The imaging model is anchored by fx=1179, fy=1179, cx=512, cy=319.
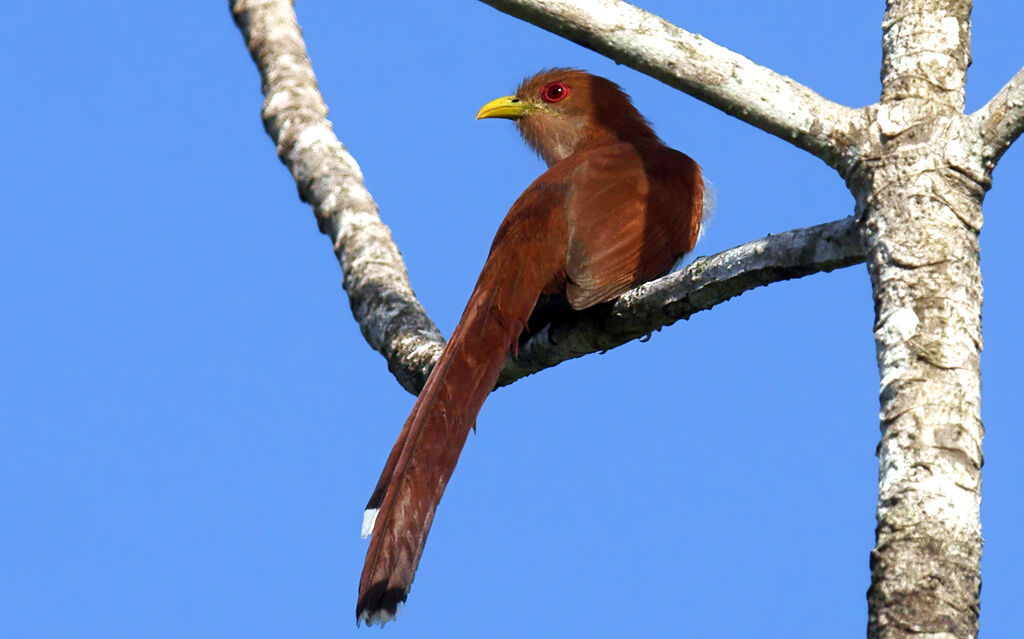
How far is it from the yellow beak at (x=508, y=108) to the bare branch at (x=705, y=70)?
3.61 meters

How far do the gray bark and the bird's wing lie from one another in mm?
375

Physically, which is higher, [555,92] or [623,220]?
[555,92]

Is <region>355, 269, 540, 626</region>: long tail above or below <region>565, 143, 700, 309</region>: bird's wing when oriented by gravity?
below

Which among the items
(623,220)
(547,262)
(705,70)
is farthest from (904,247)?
(623,220)

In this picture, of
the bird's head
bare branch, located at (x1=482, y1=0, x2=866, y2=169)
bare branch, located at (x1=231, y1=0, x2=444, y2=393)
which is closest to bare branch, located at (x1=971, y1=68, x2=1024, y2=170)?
bare branch, located at (x1=482, y1=0, x2=866, y2=169)

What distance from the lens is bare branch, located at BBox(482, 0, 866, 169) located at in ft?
10.00

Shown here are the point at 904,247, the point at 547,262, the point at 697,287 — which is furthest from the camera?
the point at 547,262

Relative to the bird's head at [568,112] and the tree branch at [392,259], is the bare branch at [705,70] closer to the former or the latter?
the tree branch at [392,259]

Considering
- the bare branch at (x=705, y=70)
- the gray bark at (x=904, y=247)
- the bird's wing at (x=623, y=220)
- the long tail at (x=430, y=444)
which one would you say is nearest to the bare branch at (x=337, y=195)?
the long tail at (x=430, y=444)

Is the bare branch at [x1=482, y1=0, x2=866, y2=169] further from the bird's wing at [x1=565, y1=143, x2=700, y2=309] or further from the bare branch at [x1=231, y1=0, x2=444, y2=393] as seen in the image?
the bare branch at [x1=231, y1=0, x2=444, y2=393]

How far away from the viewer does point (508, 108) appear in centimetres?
678

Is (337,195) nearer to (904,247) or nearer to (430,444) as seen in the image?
(430,444)

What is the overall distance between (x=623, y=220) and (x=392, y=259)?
101cm

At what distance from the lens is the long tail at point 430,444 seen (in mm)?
3357
